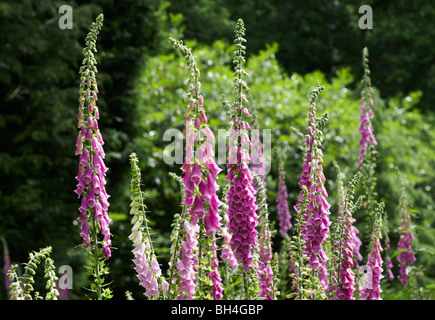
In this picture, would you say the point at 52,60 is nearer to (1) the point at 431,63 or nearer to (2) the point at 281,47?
(2) the point at 281,47

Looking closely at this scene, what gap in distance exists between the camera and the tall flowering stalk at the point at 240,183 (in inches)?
105

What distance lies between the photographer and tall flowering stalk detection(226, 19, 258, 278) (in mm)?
2664

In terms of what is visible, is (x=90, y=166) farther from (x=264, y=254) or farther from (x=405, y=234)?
(x=405, y=234)

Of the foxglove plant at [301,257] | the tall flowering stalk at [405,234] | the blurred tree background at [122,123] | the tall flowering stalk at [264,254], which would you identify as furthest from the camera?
the blurred tree background at [122,123]

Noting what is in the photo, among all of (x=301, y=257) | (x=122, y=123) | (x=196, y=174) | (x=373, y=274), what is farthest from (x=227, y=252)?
(x=122, y=123)

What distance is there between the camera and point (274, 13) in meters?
20.2

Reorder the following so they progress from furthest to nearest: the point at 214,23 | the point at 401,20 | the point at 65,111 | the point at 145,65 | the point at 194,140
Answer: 1. the point at 401,20
2. the point at 214,23
3. the point at 145,65
4. the point at 65,111
5. the point at 194,140

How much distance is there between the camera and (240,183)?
2668 mm

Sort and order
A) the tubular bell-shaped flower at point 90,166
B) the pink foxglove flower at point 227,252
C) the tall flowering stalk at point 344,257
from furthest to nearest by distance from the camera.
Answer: the pink foxglove flower at point 227,252 → the tall flowering stalk at point 344,257 → the tubular bell-shaped flower at point 90,166

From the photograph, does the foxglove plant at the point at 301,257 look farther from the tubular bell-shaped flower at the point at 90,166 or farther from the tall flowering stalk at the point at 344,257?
the tubular bell-shaped flower at the point at 90,166

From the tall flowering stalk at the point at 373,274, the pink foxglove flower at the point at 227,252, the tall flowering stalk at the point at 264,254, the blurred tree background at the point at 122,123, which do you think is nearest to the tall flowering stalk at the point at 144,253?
the pink foxglove flower at the point at 227,252

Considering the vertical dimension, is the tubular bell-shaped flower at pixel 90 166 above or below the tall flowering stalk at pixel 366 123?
below

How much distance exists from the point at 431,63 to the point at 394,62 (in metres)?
1.34
